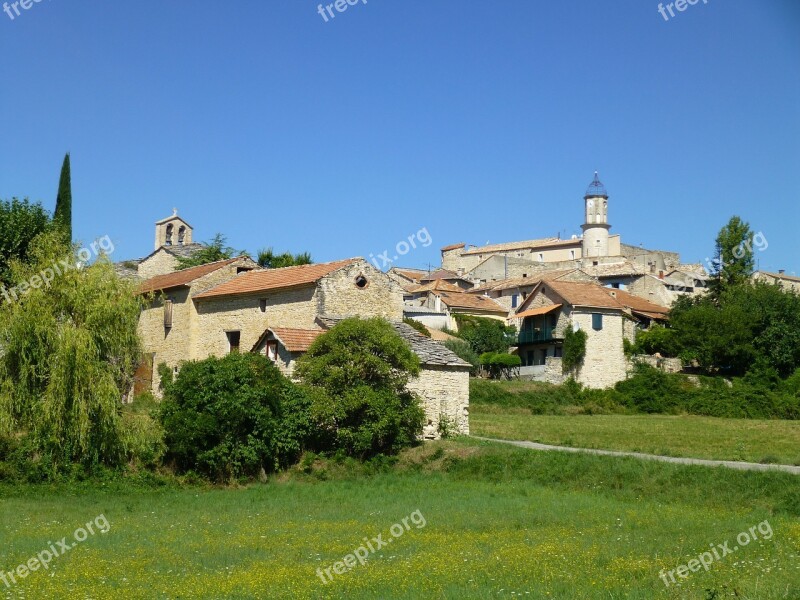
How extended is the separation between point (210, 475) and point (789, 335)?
43.7m

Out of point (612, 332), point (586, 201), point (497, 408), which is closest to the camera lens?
point (497, 408)

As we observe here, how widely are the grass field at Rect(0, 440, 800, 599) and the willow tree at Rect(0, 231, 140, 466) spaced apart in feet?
5.48

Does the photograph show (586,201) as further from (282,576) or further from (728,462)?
(282,576)

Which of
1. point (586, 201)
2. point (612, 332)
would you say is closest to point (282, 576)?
point (612, 332)

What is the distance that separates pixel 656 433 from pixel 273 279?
754 inches

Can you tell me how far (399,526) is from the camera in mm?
21375

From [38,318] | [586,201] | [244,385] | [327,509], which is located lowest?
[327,509]

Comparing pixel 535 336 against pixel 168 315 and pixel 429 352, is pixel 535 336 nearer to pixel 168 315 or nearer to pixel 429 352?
pixel 168 315

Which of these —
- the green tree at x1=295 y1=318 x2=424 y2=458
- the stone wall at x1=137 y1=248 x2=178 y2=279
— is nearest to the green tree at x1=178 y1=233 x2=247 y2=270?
the stone wall at x1=137 y1=248 x2=178 y2=279

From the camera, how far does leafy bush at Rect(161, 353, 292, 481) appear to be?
30828mm

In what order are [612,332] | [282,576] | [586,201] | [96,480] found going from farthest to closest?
[586,201], [612,332], [96,480], [282,576]

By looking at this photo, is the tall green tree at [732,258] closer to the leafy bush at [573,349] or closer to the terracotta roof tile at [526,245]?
the leafy bush at [573,349]

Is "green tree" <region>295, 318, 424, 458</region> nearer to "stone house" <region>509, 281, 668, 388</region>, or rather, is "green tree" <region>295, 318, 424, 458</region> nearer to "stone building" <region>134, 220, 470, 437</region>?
"stone building" <region>134, 220, 470, 437</region>

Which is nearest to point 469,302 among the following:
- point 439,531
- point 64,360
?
point 64,360
